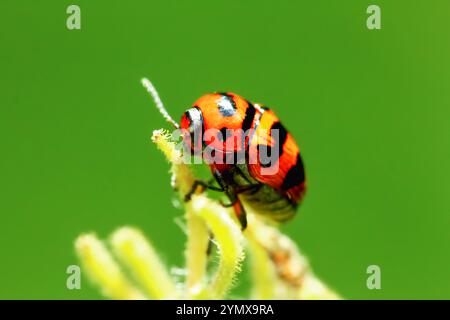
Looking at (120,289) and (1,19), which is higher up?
(1,19)

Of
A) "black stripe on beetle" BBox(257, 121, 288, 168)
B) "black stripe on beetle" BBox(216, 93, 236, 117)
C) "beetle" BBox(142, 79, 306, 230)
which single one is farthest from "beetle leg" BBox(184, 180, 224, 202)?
"black stripe on beetle" BBox(216, 93, 236, 117)

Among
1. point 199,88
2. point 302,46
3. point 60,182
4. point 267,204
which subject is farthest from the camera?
point 302,46

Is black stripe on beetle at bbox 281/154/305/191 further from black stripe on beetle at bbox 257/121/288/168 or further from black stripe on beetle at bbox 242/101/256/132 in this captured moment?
black stripe on beetle at bbox 242/101/256/132

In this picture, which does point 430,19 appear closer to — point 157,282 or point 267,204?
point 267,204

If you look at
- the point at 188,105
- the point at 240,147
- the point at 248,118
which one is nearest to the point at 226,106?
the point at 248,118

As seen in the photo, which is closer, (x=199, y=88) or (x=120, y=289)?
(x=120, y=289)

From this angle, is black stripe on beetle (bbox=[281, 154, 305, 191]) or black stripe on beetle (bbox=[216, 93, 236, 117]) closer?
black stripe on beetle (bbox=[216, 93, 236, 117])

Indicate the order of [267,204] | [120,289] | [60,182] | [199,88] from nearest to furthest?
[120,289]
[267,204]
[60,182]
[199,88]

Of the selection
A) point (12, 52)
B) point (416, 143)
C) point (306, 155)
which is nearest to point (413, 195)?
point (416, 143)

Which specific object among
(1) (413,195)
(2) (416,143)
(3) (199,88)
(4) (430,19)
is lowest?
(1) (413,195)
